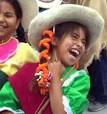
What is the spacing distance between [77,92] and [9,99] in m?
0.36

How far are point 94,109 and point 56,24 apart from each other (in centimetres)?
210

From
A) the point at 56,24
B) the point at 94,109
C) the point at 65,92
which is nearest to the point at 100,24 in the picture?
the point at 56,24

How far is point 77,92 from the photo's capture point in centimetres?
237

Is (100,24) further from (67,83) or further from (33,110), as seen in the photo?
(33,110)

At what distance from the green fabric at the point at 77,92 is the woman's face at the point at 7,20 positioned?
0.46 m

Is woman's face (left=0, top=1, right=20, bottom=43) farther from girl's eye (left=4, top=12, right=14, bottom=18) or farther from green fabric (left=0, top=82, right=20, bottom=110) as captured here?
green fabric (left=0, top=82, right=20, bottom=110)

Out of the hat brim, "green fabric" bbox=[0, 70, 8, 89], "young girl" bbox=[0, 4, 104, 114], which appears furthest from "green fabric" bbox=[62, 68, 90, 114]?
"green fabric" bbox=[0, 70, 8, 89]

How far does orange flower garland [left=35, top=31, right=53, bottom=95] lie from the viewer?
89.3 inches

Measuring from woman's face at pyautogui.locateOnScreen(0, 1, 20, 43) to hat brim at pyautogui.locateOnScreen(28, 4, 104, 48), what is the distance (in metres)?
0.18

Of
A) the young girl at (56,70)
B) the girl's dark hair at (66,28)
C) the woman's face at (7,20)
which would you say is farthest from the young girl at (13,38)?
the girl's dark hair at (66,28)

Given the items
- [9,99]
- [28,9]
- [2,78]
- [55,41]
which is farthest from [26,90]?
[28,9]

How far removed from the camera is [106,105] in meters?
4.50

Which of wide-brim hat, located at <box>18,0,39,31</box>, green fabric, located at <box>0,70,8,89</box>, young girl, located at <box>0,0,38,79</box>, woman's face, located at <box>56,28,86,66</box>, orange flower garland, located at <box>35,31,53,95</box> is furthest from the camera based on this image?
wide-brim hat, located at <box>18,0,39,31</box>

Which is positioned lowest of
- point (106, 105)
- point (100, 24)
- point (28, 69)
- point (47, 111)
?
point (106, 105)
